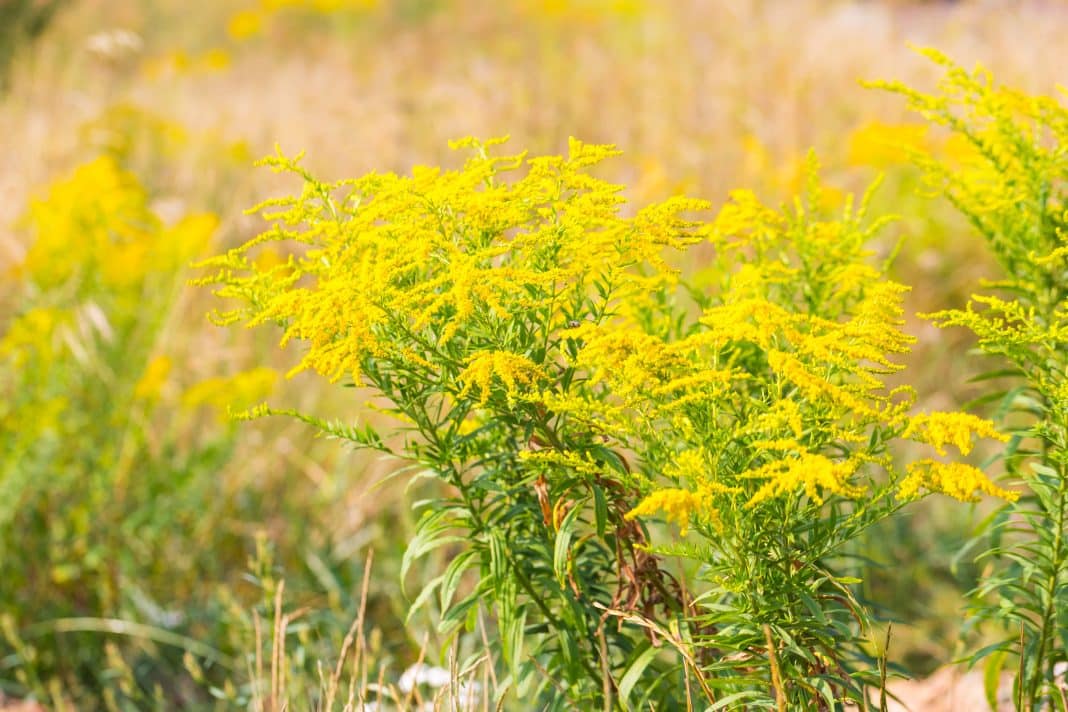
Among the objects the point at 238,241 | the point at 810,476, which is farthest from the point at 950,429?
the point at 238,241

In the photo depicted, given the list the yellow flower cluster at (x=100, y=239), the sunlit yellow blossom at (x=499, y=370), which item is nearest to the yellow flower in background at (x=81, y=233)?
the yellow flower cluster at (x=100, y=239)

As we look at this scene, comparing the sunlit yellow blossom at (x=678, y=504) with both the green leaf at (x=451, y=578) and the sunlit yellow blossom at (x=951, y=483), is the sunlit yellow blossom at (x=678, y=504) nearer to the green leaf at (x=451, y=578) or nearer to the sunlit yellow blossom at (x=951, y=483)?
the sunlit yellow blossom at (x=951, y=483)

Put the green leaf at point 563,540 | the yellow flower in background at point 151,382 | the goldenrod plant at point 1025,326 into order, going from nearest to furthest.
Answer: the green leaf at point 563,540 < the goldenrod plant at point 1025,326 < the yellow flower in background at point 151,382

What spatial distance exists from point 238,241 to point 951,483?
17.1ft

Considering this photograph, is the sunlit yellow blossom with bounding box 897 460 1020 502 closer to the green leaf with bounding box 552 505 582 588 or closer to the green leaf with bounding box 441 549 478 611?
the green leaf with bounding box 552 505 582 588

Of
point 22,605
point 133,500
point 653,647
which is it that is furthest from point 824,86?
point 653,647

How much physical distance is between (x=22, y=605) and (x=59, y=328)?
106cm

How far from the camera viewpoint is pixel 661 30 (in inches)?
377

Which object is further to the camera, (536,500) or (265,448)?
(265,448)

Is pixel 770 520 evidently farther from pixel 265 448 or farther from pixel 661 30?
pixel 661 30

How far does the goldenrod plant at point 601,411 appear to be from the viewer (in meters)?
1.41

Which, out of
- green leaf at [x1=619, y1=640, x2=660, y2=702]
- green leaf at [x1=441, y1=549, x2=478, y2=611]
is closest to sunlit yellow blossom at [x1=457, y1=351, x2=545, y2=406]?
green leaf at [x1=441, y1=549, x2=478, y2=611]

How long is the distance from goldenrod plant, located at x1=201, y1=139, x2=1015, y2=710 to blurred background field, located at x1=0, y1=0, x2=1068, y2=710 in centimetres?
49

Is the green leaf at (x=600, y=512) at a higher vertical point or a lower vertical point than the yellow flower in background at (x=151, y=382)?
lower
